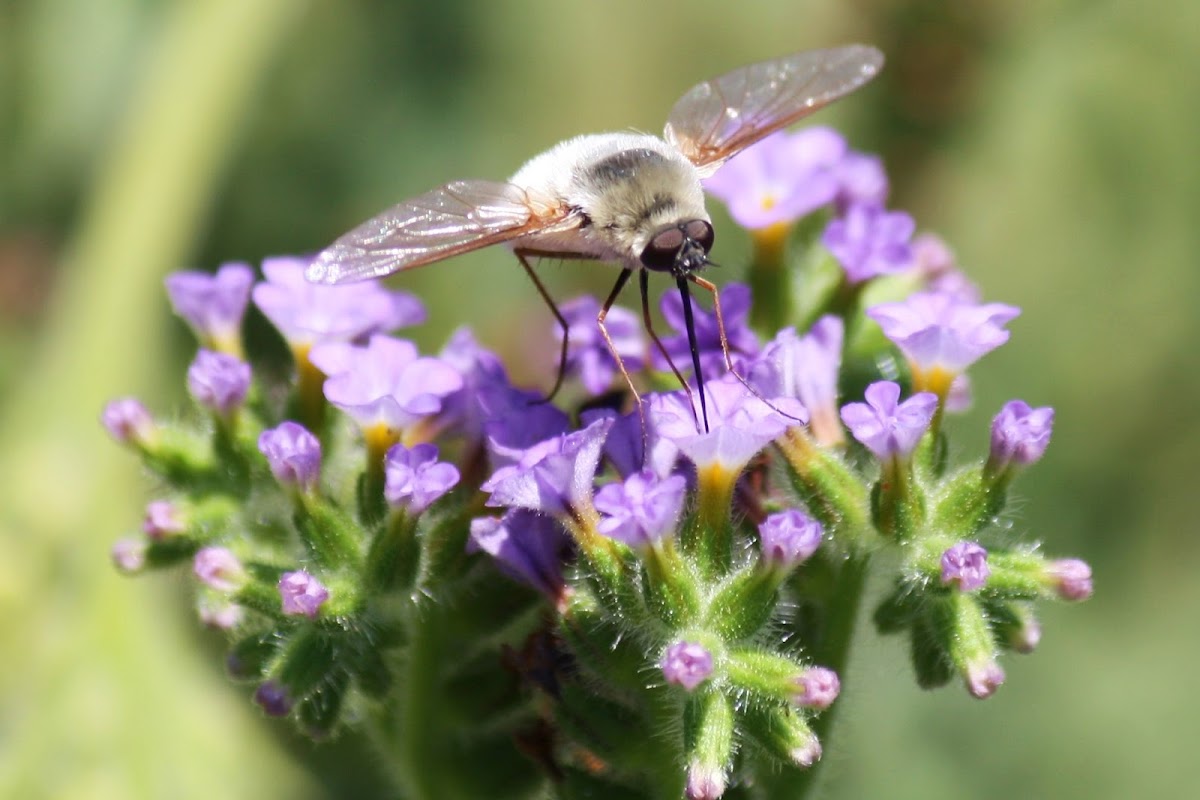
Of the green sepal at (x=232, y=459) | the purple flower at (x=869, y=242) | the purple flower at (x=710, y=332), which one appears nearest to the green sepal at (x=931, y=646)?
the purple flower at (x=710, y=332)

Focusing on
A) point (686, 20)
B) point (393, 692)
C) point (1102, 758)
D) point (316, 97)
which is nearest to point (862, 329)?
point (393, 692)

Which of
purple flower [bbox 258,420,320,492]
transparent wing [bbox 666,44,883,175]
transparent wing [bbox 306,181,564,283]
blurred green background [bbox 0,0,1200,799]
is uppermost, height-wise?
transparent wing [bbox 306,181,564,283]

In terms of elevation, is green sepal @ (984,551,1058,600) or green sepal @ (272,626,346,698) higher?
green sepal @ (272,626,346,698)

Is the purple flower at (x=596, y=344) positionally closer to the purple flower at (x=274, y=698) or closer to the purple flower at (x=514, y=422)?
the purple flower at (x=514, y=422)

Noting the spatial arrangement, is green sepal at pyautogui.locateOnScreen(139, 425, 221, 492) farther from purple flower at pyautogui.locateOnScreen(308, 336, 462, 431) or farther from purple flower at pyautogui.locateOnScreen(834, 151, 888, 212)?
purple flower at pyautogui.locateOnScreen(834, 151, 888, 212)

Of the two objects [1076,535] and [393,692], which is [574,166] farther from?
[1076,535]

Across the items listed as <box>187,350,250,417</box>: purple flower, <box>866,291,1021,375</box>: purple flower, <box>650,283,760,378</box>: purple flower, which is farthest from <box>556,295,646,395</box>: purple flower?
<box>187,350,250,417</box>: purple flower

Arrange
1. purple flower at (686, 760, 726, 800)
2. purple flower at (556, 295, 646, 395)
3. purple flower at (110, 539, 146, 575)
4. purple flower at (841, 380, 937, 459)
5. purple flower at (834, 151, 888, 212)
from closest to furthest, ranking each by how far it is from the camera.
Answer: purple flower at (686, 760, 726, 800) < purple flower at (841, 380, 937, 459) < purple flower at (110, 539, 146, 575) < purple flower at (556, 295, 646, 395) < purple flower at (834, 151, 888, 212)
